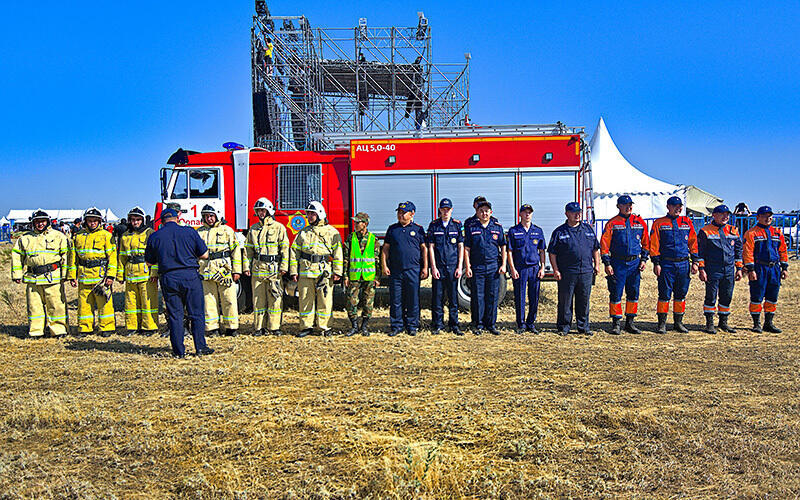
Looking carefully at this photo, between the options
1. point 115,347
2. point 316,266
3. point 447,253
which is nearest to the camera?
point 115,347

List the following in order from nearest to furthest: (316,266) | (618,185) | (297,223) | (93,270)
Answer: (316,266)
(93,270)
(297,223)
(618,185)

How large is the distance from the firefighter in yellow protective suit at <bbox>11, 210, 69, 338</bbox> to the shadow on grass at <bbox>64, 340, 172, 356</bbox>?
1.93ft

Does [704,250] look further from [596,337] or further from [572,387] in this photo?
[572,387]

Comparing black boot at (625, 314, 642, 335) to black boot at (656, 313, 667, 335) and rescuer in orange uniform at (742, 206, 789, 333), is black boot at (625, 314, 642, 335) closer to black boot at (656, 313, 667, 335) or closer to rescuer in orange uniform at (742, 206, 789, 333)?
black boot at (656, 313, 667, 335)

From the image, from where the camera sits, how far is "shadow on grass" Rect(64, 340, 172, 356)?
21.5ft

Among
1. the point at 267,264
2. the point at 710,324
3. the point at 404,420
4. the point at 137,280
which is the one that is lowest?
the point at 404,420

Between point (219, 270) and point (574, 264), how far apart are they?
4.91 meters

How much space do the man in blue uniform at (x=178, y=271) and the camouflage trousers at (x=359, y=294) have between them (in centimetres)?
206

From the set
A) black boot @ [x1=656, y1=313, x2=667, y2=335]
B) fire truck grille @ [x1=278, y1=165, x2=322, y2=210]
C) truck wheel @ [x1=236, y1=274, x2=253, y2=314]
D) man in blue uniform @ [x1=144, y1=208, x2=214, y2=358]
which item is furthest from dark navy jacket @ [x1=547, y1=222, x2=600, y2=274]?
truck wheel @ [x1=236, y1=274, x2=253, y2=314]

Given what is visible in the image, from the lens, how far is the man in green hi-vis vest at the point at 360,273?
7.43 metres

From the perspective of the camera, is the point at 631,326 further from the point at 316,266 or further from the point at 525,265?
the point at 316,266

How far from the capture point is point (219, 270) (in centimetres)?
729

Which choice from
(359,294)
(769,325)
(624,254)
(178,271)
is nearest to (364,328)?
(359,294)

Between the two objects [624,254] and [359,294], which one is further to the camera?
[359,294]
